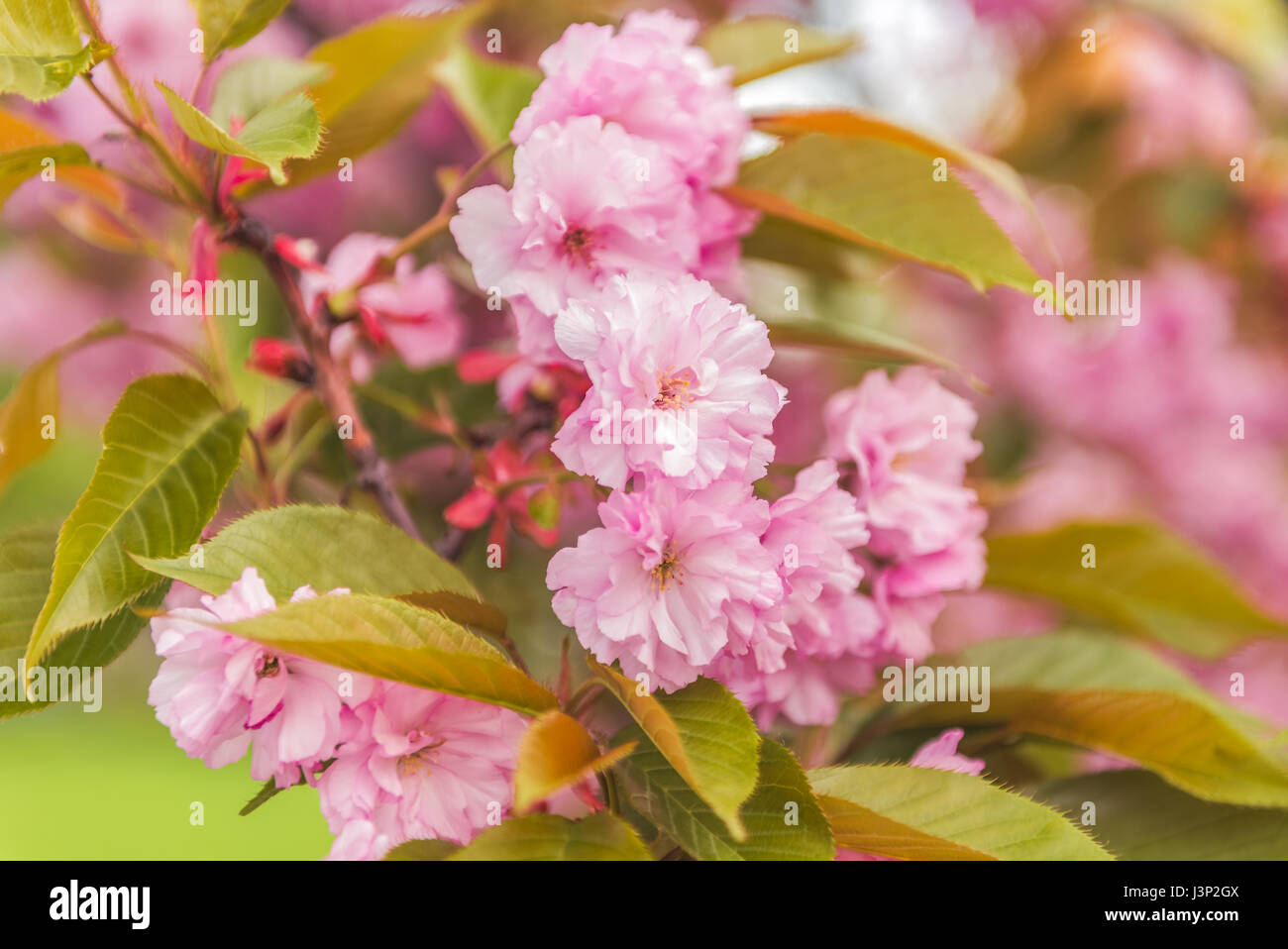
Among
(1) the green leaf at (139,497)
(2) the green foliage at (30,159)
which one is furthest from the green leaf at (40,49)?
(1) the green leaf at (139,497)

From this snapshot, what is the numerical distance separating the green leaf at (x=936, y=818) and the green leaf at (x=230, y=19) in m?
0.48

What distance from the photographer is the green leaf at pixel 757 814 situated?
0.45 m

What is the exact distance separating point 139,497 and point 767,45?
1.67ft

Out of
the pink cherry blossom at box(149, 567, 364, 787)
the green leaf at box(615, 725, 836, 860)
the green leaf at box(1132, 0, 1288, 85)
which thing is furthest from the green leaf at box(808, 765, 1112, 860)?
the green leaf at box(1132, 0, 1288, 85)

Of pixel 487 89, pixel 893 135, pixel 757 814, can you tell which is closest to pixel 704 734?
pixel 757 814

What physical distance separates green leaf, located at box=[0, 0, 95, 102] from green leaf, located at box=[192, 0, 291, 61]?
6 centimetres

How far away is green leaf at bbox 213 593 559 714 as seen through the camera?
1.32ft

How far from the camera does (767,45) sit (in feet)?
2.44

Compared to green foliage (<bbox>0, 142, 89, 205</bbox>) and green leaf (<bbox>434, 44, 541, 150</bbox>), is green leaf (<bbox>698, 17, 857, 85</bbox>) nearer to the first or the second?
green leaf (<bbox>434, 44, 541, 150</bbox>)

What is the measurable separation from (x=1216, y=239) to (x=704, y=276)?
1255mm

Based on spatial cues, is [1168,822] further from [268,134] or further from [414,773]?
[268,134]

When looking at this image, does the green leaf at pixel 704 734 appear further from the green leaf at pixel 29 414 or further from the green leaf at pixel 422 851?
the green leaf at pixel 29 414
